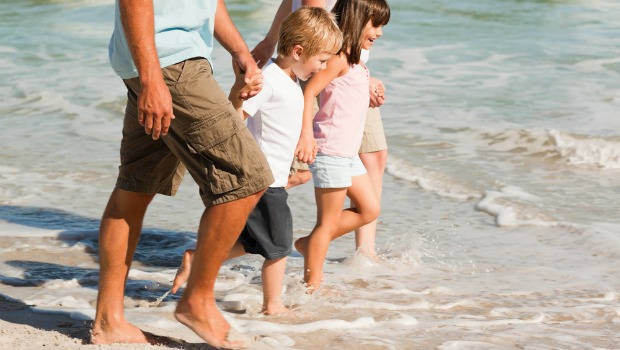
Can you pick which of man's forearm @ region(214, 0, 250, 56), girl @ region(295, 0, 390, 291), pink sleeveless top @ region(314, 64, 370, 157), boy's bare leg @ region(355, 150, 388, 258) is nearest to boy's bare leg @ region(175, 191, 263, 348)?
man's forearm @ region(214, 0, 250, 56)

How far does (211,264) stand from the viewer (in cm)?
334

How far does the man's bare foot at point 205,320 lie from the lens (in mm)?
3377

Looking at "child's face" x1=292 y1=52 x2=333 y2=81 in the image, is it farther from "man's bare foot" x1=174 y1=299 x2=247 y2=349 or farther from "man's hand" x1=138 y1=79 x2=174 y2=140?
"man's bare foot" x1=174 y1=299 x2=247 y2=349

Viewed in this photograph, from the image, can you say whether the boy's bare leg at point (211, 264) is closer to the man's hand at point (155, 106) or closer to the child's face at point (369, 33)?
the man's hand at point (155, 106)

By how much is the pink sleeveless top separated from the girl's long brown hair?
6.4 inches

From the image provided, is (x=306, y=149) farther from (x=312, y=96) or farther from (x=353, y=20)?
(x=353, y=20)

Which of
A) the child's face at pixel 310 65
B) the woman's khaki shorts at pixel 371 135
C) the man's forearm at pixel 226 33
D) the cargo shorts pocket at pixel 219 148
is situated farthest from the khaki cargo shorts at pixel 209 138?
the woman's khaki shorts at pixel 371 135

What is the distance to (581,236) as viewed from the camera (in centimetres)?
589

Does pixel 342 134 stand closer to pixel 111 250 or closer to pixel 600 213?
pixel 111 250

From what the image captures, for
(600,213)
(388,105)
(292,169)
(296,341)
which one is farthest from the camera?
(388,105)

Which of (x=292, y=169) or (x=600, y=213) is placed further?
(x=600, y=213)

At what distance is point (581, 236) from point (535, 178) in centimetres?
183

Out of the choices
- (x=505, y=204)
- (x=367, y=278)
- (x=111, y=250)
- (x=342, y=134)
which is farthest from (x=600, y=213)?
(x=111, y=250)

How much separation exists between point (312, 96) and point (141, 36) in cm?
124
